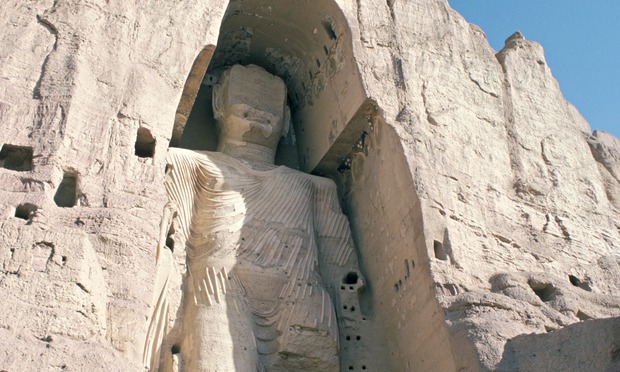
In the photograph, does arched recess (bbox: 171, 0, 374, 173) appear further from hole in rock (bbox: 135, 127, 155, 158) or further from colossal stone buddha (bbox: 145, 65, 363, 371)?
hole in rock (bbox: 135, 127, 155, 158)

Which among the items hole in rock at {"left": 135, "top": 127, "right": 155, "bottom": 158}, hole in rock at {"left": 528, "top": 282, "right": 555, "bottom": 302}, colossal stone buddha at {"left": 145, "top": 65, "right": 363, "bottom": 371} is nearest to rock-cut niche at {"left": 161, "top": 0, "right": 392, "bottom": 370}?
colossal stone buddha at {"left": 145, "top": 65, "right": 363, "bottom": 371}

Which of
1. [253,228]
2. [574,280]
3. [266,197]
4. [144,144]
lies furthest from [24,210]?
[574,280]

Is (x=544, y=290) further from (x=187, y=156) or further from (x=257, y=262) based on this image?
(x=187, y=156)

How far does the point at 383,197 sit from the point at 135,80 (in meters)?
2.22

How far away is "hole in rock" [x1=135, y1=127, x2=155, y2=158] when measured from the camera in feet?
18.7

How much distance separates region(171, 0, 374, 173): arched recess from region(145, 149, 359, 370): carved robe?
0.53 metres

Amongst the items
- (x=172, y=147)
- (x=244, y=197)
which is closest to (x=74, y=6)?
(x=172, y=147)

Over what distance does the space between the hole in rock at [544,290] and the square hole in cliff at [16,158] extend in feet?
11.8

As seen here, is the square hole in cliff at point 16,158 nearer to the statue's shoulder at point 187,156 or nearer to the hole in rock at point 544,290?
the statue's shoulder at point 187,156

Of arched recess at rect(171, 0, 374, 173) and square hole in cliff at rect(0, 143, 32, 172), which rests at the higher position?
arched recess at rect(171, 0, 374, 173)

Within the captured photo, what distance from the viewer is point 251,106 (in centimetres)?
794

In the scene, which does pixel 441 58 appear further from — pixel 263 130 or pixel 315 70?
pixel 263 130

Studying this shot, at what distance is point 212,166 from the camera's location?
6.88m

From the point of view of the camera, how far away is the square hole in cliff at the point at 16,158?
5.14m
